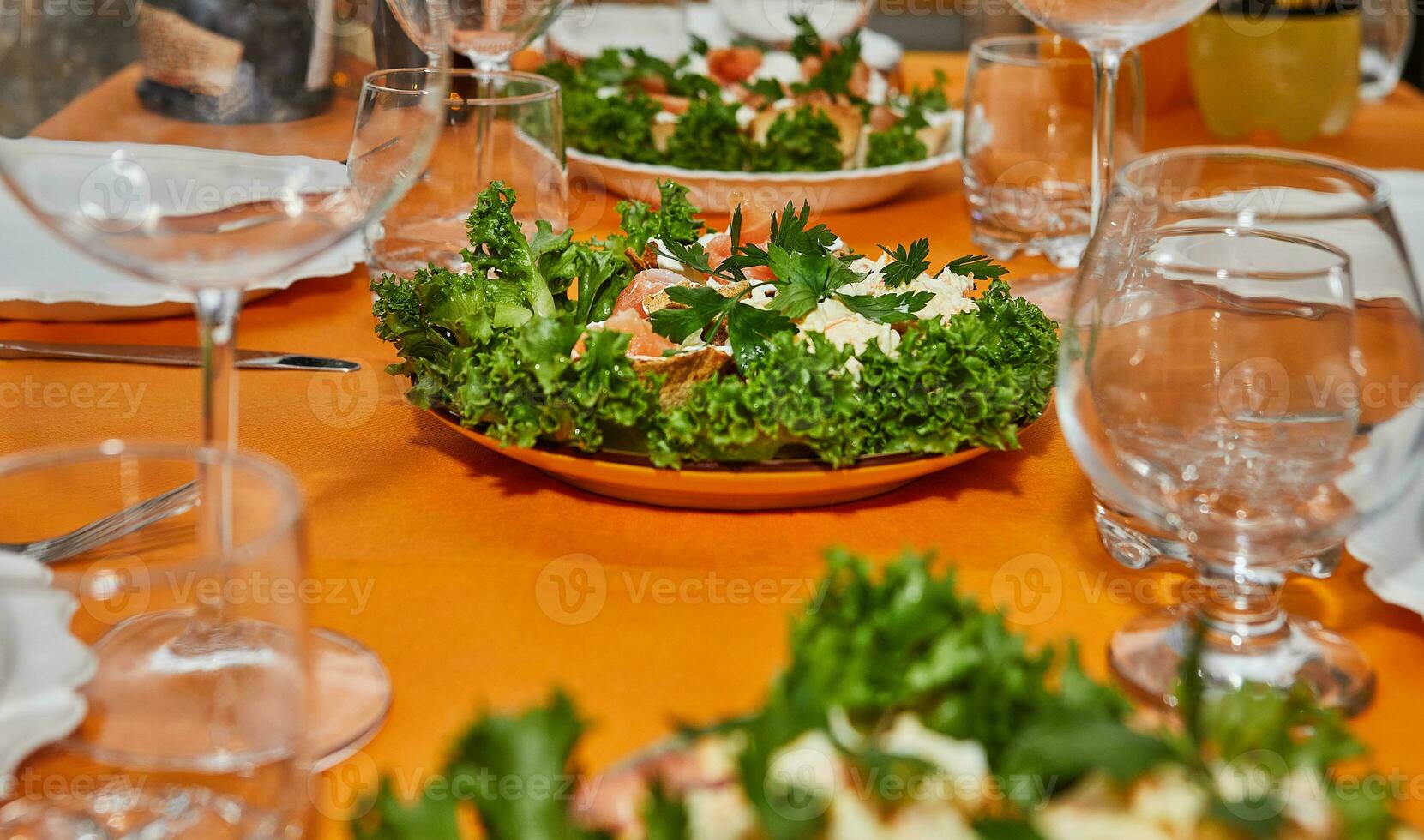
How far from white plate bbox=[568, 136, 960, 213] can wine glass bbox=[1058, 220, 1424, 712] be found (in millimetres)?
772

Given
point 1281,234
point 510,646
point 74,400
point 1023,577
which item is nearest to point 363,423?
point 74,400

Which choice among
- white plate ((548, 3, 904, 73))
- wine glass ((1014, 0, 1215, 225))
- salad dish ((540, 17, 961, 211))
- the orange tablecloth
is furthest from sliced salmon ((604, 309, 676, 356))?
white plate ((548, 3, 904, 73))

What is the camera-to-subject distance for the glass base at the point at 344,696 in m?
0.66

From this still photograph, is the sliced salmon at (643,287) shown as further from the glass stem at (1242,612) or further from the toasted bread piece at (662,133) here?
the toasted bread piece at (662,133)

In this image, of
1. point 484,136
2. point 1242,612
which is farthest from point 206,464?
point 484,136

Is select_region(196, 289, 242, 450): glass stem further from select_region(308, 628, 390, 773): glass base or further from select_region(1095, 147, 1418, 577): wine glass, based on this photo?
select_region(1095, 147, 1418, 577): wine glass

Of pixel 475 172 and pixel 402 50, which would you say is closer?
pixel 475 172

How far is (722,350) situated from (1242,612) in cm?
36

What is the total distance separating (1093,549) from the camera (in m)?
0.88

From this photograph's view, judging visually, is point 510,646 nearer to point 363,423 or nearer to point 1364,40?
point 363,423

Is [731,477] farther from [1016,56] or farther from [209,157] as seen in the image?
Answer: [1016,56]

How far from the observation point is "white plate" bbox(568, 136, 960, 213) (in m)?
1.52

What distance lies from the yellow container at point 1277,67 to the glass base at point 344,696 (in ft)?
5.20

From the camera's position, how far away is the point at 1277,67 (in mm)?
1906
